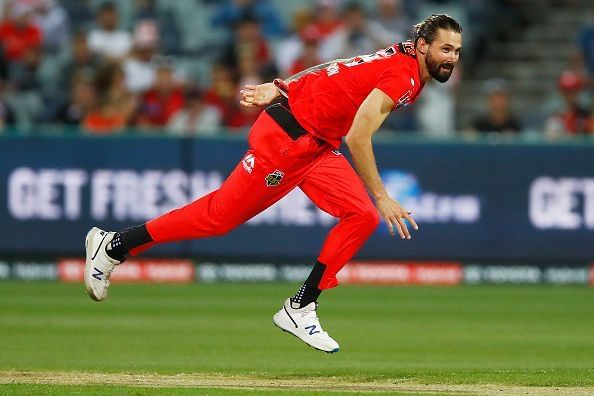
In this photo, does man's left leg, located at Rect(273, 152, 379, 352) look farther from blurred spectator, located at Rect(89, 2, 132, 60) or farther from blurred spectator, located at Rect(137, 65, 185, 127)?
blurred spectator, located at Rect(89, 2, 132, 60)

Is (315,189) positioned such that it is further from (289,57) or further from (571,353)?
(289,57)

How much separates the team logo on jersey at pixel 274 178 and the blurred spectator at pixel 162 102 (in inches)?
310

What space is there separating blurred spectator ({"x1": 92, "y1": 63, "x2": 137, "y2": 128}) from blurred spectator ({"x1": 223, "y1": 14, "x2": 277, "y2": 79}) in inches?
58.1

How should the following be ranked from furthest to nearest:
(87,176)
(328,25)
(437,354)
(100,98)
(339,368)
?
(328,25), (100,98), (87,176), (437,354), (339,368)

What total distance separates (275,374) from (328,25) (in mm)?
9052

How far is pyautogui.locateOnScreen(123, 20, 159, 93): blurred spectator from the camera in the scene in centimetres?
1685

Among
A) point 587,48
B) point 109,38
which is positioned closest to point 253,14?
point 109,38

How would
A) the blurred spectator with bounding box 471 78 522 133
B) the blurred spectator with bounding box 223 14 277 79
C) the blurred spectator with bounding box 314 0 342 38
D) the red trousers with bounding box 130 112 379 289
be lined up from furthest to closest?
the blurred spectator with bounding box 314 0 342 38 < the blurred spectator with bounding box 223 14 277 79 < the blurred spectator with bounding box 471 78 522 133 < the red trousers with bounding box 130 112 379 289

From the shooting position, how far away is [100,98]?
52.2ft

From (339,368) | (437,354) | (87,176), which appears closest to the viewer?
(339,368)

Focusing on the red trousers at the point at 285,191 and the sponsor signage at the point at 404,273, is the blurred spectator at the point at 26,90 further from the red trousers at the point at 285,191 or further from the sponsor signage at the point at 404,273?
the red trousers at the point at 285,191

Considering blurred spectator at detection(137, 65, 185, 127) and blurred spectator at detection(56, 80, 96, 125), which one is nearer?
blurred spectator at detection(56, 80, 96, 125)

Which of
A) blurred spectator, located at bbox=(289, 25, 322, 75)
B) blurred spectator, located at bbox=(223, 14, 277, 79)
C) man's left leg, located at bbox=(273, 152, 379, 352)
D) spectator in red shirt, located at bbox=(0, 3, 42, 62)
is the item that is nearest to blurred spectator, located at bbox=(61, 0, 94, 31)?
spectator in red shirt, located at bbox=(0, 3, 42, 62)

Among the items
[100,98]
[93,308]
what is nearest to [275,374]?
[93,308]
